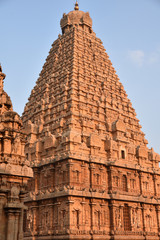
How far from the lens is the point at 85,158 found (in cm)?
3172

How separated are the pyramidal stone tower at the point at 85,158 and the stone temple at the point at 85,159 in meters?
0.10

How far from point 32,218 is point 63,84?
18158 millimetres

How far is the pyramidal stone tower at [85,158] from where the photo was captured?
30.0 metres

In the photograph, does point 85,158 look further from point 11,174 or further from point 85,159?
point 11,174

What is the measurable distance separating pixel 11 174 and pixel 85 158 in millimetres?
14298

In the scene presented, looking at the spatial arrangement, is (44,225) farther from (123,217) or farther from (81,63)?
(81,63)

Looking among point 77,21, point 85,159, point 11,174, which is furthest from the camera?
point 77,21

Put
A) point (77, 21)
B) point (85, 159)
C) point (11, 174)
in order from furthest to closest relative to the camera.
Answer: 1. point (77, 21)
2. point (85, 159)
3. point (11, 174)

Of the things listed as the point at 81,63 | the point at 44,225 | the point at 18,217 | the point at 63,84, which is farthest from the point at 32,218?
the point at 81,63

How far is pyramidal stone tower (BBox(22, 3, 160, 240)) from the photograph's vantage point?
1182 inches

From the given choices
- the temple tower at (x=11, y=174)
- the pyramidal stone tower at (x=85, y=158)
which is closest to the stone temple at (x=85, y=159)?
the pyramidal stone tower at (x=85, y=158)

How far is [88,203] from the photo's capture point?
3031 cm

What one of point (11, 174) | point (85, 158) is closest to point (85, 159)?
point (85, 158)

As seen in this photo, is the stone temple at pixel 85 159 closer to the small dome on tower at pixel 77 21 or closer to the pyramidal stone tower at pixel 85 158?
the pyramidal stone tower at pixel 85 158
